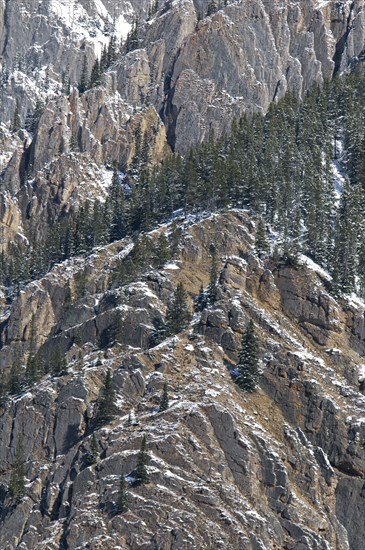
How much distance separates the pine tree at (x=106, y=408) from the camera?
156250 millimetres

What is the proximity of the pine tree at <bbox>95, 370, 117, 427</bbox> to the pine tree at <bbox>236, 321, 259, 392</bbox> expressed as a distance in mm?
14617

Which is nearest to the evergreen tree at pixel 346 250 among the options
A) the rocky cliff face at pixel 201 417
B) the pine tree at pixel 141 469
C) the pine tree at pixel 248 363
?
the rocky cliff face at pixel 201 417

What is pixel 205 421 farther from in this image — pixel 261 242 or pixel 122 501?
pixel 261 242

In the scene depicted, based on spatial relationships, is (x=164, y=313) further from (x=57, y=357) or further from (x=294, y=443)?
(x=294, y=443)

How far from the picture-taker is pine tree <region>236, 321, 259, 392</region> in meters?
161

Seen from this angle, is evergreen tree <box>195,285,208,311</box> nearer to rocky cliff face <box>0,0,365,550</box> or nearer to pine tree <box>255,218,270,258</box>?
rocky cliff face <box>0,0,365,550</box>

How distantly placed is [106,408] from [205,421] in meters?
11.6

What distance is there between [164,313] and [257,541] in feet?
127

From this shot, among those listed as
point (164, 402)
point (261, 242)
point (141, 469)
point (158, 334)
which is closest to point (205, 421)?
point (164, 402)

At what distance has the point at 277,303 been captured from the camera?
176250 millimetres

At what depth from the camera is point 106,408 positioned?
514 feet

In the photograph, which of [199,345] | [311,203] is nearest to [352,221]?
[311,203]

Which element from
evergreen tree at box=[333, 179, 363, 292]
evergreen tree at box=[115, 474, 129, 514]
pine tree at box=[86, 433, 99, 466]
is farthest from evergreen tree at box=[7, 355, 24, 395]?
evergreen tree at box=[333, 179, 363, 292]

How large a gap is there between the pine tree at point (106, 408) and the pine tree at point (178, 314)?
14.1m
